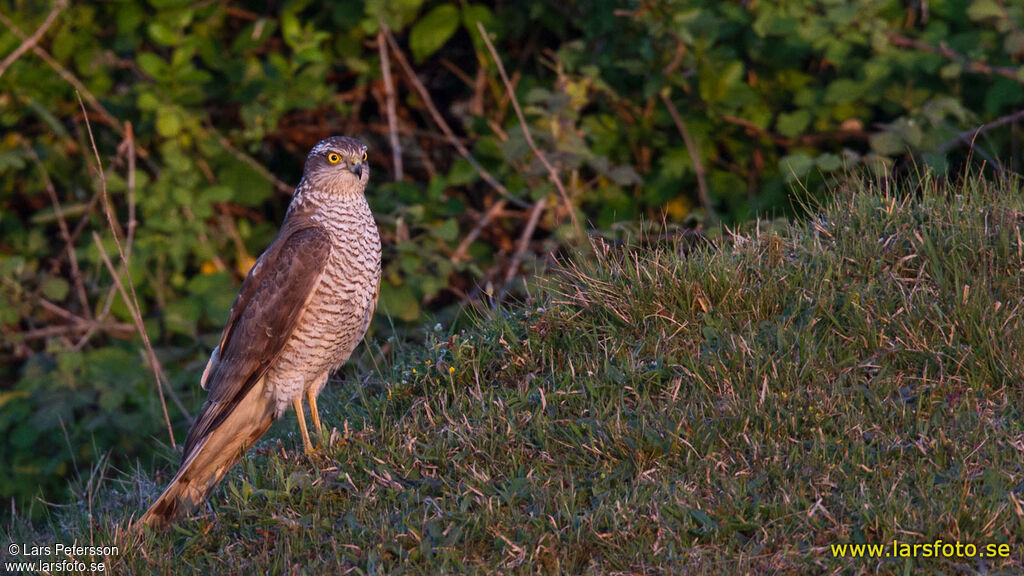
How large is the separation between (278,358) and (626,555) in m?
2.00

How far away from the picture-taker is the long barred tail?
4.11 m

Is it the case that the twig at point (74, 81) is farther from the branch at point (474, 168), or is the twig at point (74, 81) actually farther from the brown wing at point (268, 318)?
the brown wing at point (268, 318)

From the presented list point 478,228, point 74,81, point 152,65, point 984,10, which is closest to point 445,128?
point 478,228

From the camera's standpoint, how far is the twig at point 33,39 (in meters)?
7.13

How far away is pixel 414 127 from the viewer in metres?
8.80

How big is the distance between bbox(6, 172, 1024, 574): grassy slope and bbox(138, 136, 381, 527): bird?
0.21 metres

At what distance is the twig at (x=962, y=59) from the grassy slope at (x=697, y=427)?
1.91 meters

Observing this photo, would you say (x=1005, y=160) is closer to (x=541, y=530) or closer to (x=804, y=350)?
(x=804, y=350)

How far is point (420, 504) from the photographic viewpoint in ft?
12.0

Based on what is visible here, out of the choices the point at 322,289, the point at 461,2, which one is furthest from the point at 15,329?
the point at 322,289

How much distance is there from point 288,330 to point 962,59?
4.29 m

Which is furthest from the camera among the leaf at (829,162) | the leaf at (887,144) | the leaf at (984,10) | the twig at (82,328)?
the twig at (82,328)

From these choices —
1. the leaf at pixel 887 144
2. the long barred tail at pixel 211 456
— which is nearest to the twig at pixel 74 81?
the long barred tail at pixel 211 456

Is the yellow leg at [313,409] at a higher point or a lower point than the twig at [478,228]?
higher
